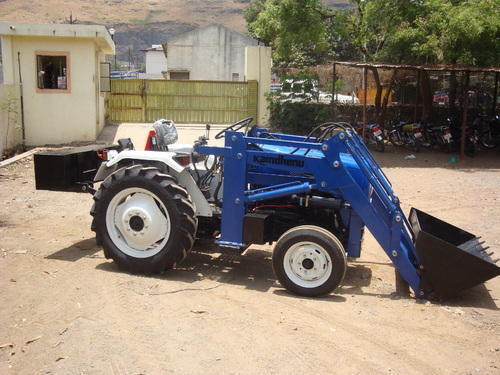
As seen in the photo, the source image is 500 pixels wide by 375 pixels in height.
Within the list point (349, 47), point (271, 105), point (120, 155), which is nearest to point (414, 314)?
point (120, 155)

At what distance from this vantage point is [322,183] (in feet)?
18.0

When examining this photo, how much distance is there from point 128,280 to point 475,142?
14.3 meters

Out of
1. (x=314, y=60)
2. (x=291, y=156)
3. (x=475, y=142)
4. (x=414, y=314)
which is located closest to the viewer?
(x=414, y=314)

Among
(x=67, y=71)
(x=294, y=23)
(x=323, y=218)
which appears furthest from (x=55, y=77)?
(x=323, y=218)

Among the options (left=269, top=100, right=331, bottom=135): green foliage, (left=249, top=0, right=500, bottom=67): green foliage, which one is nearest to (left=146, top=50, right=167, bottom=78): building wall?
(left=249, top=0, right=500, bottom=67): green foliage

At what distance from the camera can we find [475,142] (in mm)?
17188

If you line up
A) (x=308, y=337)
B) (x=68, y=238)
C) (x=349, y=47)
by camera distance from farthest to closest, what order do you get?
(x=349, y=47) < (x=68, y=238) < (x=308, y=337)

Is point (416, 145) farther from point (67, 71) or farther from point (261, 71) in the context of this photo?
point (67, 71)

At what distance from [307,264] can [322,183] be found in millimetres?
786

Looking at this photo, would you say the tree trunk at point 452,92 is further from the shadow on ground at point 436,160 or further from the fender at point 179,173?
the fender at point 179,173

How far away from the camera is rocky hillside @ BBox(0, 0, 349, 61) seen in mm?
97500

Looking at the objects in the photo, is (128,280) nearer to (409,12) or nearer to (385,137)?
(385,137)

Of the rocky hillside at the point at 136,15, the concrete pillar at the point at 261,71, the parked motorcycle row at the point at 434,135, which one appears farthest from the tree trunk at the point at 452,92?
the rocky hillside at the point at 136,15

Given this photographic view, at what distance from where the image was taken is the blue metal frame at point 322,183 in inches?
213
